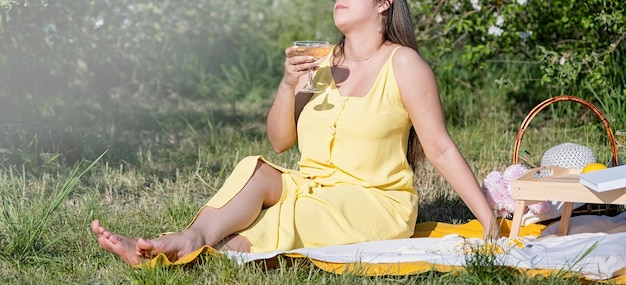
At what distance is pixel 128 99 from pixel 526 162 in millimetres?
3156

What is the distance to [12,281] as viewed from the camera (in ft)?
11.0

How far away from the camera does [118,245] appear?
323cm

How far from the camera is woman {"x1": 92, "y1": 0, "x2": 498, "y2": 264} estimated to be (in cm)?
350

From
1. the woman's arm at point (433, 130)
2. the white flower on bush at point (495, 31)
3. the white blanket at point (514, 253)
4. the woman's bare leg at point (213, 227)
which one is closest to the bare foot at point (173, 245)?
the woman's bare leg at point (213, 227)

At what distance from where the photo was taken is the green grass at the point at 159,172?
3.27 meters

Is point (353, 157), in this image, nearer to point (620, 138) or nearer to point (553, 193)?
point (553, 193)

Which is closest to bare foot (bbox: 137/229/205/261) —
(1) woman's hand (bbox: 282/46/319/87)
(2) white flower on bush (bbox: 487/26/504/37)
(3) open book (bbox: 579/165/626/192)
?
(1) woman's hand (bbox: 282/46/319/87)

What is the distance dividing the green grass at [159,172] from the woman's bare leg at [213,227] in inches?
2.6

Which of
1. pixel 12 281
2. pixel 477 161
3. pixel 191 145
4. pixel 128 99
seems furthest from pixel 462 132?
pixel 12 281

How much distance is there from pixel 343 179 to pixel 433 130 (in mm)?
367

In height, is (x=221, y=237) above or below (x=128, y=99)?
above

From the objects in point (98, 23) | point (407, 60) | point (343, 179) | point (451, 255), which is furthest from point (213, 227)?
point (98, 23)

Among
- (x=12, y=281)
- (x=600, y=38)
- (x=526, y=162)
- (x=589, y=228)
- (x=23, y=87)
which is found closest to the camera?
Answer: (x=12, y=281)

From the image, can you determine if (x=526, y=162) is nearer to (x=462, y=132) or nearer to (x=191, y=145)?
(x=462, y=132)
